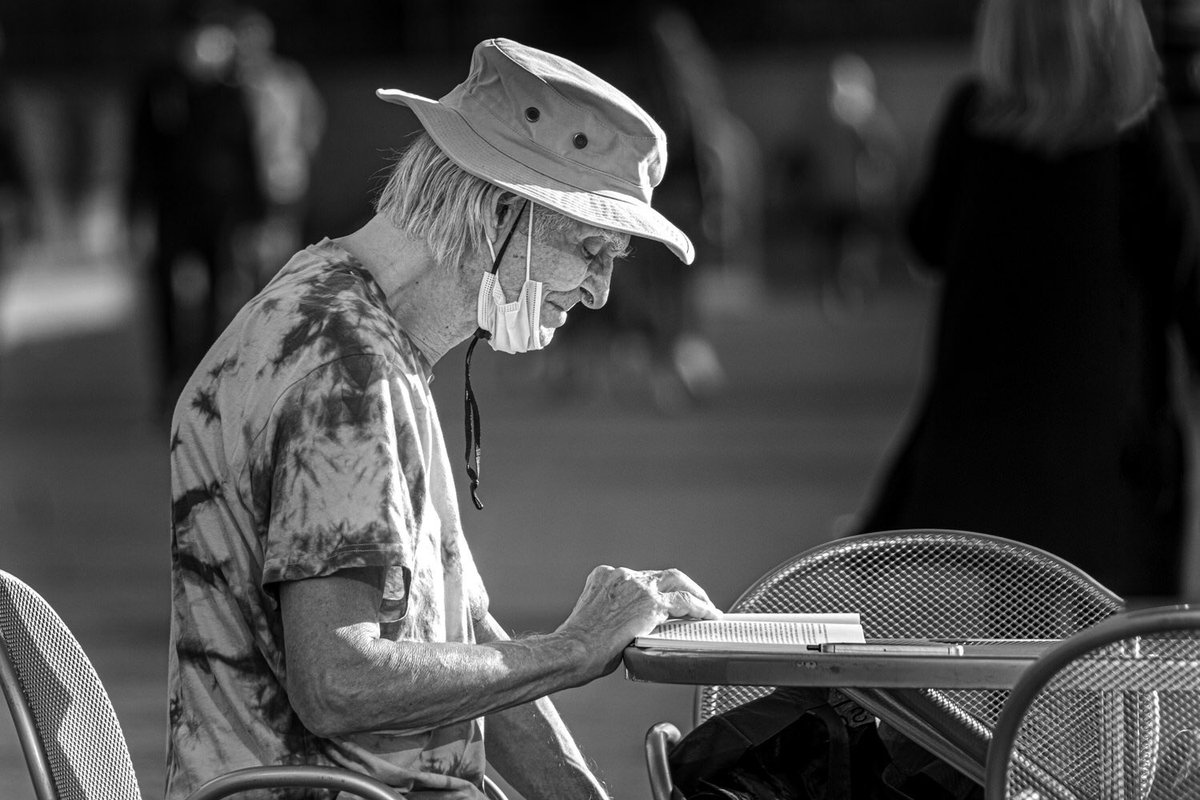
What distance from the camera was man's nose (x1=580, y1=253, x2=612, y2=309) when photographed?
2.33 m

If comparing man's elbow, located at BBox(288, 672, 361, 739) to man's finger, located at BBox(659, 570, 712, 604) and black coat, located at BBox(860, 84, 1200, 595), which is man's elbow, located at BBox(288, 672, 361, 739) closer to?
man's finger, located at BBox(659, 570, 712, 604)

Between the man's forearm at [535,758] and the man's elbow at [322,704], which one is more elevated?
the man's elbow at [322,704]

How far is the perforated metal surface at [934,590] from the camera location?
8.16 feet

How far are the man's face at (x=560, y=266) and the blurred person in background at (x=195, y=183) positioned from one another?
8793 mm

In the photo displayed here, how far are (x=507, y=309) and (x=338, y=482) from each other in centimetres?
36

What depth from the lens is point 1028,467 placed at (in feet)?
12.0

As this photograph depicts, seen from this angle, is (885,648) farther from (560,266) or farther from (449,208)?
(449,208)

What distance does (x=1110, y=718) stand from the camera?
2.13 m

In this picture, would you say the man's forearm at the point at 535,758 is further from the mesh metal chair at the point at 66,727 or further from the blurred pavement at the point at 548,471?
the blurred pavement at the point at 548,471

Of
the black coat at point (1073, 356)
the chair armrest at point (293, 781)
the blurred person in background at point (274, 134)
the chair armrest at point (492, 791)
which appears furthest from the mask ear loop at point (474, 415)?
the blurred person in background at point (274, 134)

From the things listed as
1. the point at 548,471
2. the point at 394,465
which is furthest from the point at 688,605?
the point at 548,471

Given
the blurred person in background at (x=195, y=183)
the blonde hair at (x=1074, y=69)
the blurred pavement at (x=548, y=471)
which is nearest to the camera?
the blonde hair at (x=1074, y=69)

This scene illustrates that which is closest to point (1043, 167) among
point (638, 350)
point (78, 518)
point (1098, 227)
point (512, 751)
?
point (1098, 227)

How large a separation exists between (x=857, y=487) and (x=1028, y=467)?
4613mm
